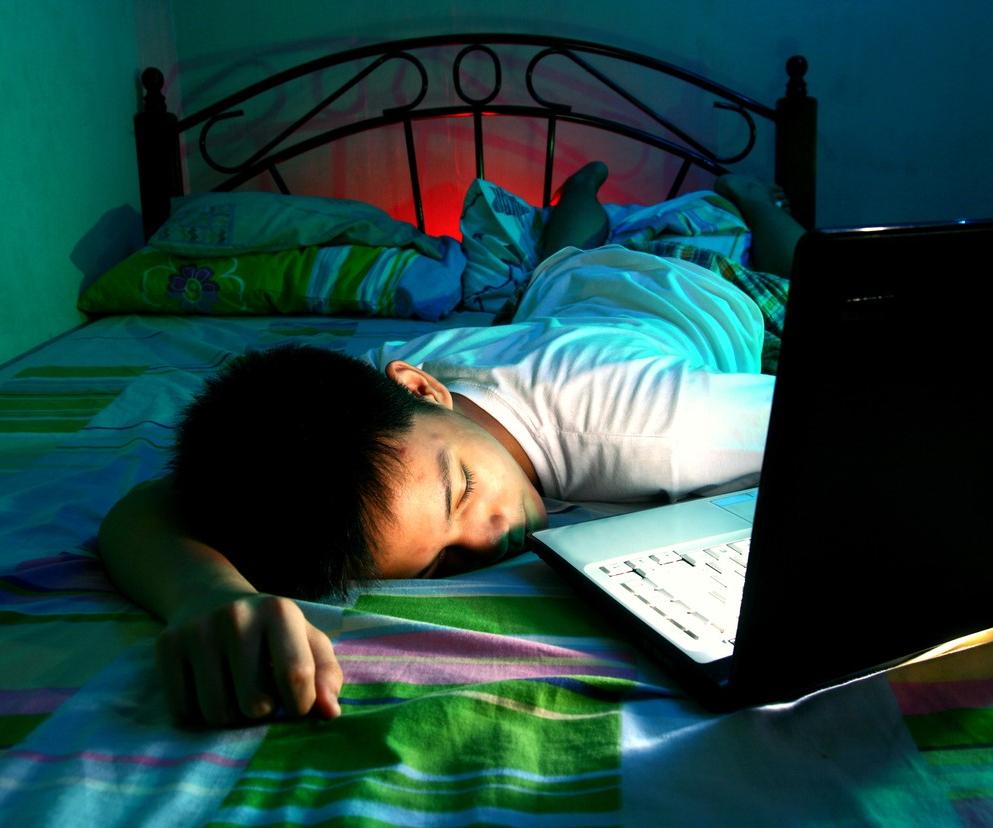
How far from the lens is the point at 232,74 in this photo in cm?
268

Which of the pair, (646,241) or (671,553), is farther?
(646,241)

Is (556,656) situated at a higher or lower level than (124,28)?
lower

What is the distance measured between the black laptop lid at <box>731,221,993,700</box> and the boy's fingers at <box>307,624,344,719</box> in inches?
9.8

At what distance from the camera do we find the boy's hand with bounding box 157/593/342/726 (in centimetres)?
57

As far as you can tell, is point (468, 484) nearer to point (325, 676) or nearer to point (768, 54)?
point (325, 676)

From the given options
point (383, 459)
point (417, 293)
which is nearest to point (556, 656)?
point (383, 459)

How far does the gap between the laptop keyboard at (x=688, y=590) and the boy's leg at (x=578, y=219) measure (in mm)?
1479

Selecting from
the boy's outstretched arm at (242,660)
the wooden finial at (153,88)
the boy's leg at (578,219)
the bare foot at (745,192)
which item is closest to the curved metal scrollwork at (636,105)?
the bare foot at (745,192)

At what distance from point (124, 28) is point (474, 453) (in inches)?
84.9

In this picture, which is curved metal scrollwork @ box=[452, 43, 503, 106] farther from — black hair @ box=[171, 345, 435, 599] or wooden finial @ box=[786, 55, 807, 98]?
black hair @ box=[171, 345, 435, 599]

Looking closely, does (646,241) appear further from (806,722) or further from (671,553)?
(806,722)

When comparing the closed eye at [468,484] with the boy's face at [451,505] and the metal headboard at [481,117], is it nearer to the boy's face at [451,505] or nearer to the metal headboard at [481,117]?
the boy's face at [451,505]

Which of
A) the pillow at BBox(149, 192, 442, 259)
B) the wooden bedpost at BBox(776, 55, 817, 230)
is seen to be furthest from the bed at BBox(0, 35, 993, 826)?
the wooden bedpost at BBox(776, 55, 817, 230)

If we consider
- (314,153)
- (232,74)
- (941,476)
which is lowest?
(941,476)
